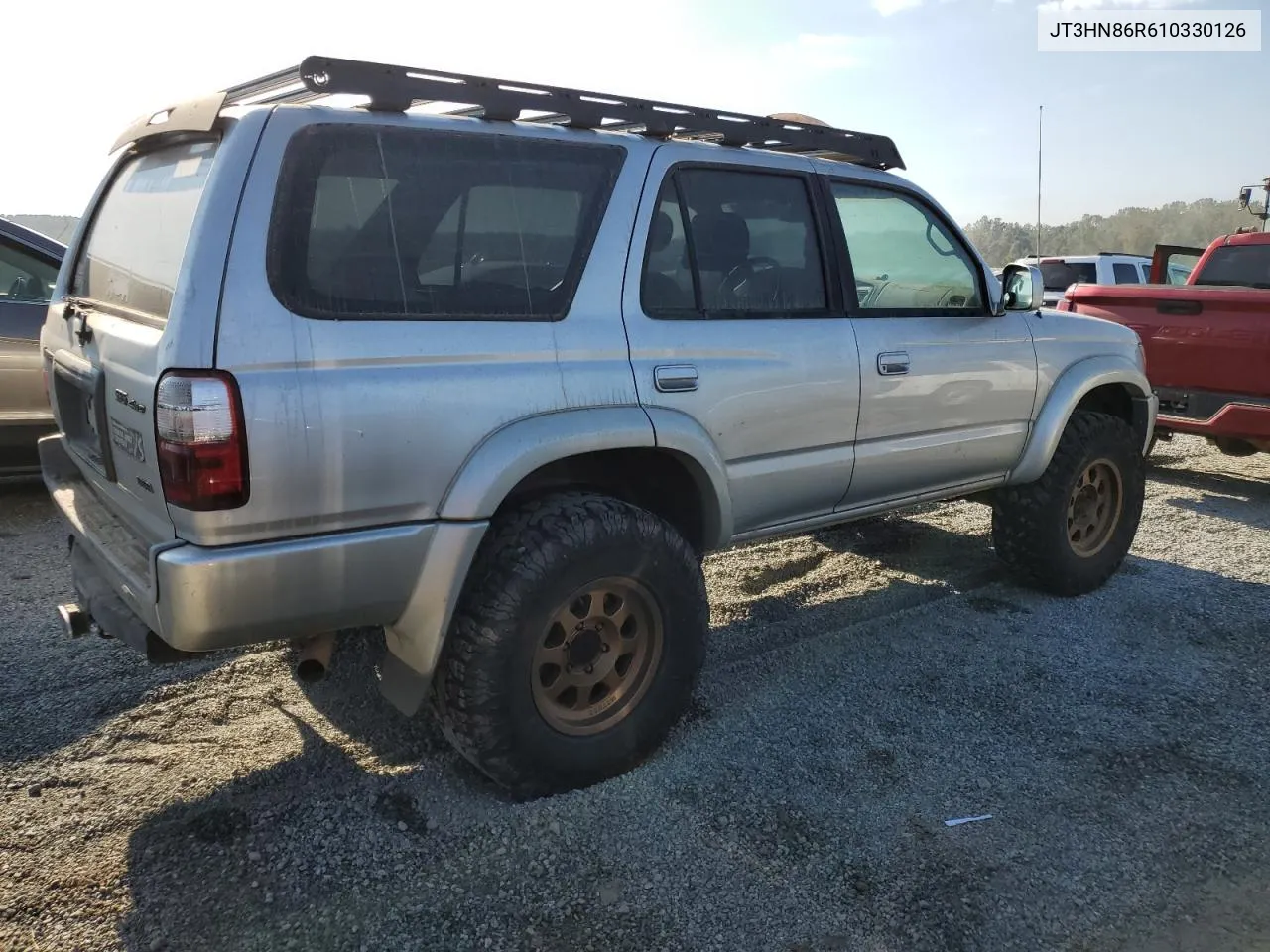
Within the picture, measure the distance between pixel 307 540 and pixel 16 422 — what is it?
4.14 m

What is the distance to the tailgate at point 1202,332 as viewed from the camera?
628cm

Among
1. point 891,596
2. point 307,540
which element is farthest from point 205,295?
point 891,596

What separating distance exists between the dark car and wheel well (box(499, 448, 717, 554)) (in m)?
3.89

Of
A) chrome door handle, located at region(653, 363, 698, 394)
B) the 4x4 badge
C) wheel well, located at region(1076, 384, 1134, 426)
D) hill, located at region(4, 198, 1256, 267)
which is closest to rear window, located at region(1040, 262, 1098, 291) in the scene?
wheel well, located at region(1076, 384, 1134, 426)

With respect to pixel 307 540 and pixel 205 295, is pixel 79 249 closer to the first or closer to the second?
pixel 205 295

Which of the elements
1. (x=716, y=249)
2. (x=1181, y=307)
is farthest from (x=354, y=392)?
(x=1181, y=307)

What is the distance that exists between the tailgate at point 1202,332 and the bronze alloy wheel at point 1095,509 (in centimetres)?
240

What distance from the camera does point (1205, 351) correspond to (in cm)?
652

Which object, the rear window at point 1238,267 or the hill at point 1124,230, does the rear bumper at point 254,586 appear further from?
the hill at point 1124,230

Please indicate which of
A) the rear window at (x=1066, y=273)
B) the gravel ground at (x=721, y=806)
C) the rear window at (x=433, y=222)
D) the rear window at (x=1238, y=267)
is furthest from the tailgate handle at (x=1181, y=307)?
the rear window at (x=1066, y=273)

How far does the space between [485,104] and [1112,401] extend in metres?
3.72

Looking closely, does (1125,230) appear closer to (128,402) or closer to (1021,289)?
(1021,289)

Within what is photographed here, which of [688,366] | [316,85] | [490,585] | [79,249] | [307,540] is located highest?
[316,85]

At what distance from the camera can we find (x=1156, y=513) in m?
6.31
